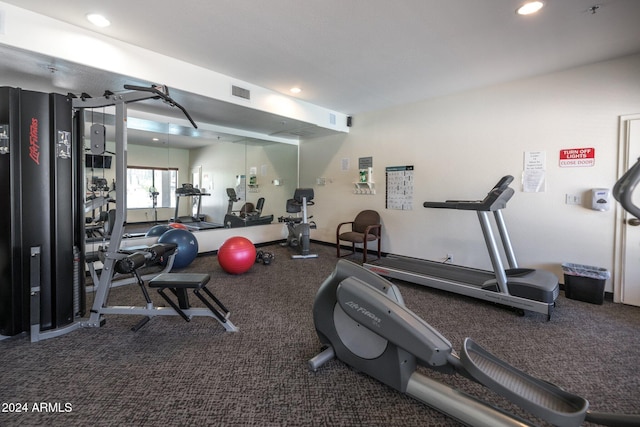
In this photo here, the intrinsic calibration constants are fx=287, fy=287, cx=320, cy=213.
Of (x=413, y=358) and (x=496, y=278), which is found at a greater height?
(x=496, y=278)

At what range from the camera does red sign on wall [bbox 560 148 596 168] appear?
323cm

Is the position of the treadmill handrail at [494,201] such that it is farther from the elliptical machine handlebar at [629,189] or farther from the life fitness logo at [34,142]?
the life fitness logo at [34,142]

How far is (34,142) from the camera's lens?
2.21 metres

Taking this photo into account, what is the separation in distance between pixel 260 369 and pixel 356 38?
298 cm

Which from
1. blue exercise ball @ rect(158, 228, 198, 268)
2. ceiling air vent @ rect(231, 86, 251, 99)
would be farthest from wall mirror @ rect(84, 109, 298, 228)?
ceiling air vent @ rect(231, 86, 251, 99)

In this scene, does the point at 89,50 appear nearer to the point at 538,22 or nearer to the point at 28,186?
the point at 28,186

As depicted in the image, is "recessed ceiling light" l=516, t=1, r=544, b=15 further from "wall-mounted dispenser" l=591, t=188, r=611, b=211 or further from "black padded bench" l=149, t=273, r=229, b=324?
"black padded bench" l=149, t=273, r=229, b=324

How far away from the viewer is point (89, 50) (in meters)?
2.74

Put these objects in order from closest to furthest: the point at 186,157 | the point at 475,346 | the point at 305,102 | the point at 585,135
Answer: the point at 475,346
the point at 585,135
the point at 305,102
the point at 186,157

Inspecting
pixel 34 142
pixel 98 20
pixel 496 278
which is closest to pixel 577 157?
pixel 496 278

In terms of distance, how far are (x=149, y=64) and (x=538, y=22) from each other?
379cm

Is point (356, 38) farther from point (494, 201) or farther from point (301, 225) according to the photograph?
point (301, 225)

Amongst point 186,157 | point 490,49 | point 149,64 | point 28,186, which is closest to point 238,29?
point 149,64

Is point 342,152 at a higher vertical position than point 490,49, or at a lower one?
lower
